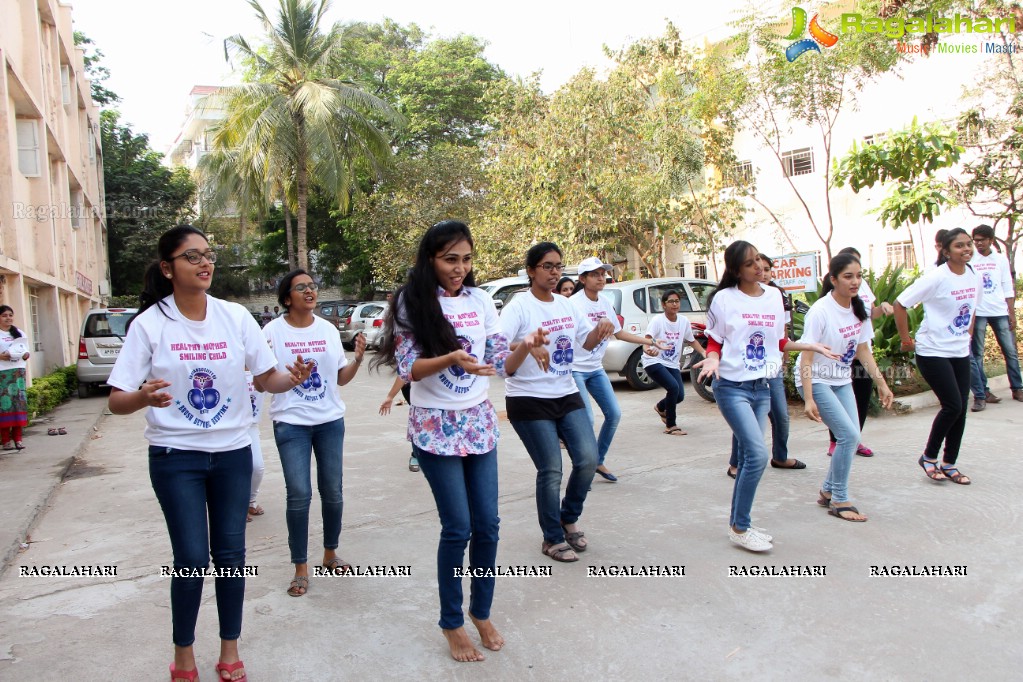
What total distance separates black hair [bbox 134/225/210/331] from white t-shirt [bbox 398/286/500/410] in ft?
2.91

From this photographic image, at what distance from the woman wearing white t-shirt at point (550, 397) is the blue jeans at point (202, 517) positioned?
163 cm

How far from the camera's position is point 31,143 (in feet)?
51.3

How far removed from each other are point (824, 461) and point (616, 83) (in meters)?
12.1

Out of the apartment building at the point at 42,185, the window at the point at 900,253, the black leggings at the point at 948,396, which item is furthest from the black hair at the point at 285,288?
the window at the point at 900,253

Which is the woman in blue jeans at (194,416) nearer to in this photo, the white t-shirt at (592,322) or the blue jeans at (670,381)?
the white t-shirt at (592,322)

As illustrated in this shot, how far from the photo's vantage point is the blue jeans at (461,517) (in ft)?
10.7

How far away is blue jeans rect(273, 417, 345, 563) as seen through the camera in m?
4.19

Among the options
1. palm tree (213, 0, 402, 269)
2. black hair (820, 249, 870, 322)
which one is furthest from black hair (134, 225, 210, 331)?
palm tree (213, 0, 402, 269)

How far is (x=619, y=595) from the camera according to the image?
399 centimetres

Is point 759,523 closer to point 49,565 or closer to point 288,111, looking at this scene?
point 49,565

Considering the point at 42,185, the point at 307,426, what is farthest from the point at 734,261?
the point at 42,185

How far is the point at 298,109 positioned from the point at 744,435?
21319 mm

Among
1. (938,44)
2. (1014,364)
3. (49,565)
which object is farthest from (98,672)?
(938,44)

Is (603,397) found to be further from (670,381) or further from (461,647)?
(461,647)
